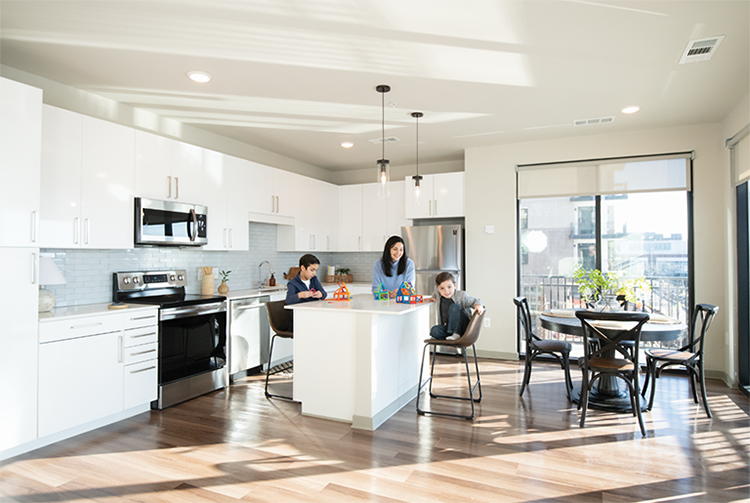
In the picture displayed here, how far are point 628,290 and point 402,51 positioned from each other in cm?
269

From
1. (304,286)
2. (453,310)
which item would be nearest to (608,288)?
(453,310)

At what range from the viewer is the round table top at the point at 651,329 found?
3316mm

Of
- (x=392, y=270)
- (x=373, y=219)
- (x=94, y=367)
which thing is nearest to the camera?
(x=94, y=367)

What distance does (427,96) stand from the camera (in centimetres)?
388

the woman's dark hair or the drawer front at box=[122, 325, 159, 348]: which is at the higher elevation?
the woman's dark hair

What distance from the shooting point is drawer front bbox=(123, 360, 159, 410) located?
3496 mm

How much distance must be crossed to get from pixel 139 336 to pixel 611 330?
3.74 metres

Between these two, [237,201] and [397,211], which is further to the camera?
[397,211]

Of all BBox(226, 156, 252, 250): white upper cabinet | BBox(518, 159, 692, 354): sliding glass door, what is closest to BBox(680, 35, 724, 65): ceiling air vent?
BBox(518, 159, 692, 354): sliding glass door

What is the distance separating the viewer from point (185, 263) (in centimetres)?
465

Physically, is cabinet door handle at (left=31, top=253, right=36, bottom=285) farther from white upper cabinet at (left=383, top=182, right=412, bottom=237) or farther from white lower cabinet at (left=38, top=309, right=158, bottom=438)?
white upper cabinet at (left=383, top=182, right=412, bottom=237)

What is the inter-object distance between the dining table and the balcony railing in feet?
4.37

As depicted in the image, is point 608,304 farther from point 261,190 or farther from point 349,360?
point 261,190

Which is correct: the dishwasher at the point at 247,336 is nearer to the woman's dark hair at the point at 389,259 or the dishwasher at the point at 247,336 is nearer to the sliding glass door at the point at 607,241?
the woman's dark hair at the point at 389,259
